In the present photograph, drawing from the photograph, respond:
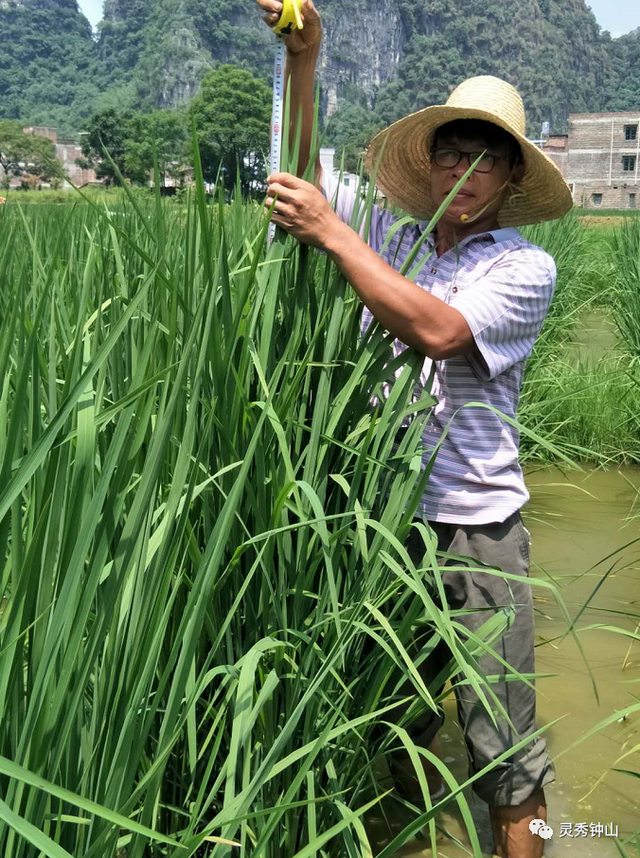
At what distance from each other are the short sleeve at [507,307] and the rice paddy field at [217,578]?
0.50 ft

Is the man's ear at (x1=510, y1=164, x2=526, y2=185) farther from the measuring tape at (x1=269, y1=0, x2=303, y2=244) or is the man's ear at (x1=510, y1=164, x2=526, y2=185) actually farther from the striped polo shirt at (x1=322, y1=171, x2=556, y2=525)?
the measuring tape at (x1=269, y1=0, x2=303, y2=244)

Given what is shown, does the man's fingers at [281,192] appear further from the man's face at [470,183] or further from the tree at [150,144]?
the man's face at [470,183]

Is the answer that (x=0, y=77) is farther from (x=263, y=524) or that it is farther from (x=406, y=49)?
(x=263, y=524)

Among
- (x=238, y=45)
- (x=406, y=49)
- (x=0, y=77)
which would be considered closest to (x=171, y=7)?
(x=238, y=45)

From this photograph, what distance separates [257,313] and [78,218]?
246 centimetres

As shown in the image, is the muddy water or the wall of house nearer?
the muddy water

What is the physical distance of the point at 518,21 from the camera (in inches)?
5443

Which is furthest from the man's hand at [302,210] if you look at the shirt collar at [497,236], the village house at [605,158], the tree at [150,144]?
the village house at [605,158]

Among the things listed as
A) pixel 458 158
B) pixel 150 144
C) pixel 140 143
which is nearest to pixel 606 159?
pixel 140 143

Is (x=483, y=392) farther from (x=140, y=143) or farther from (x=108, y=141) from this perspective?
(x=140, y=143)

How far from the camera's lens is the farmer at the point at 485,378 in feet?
5.37

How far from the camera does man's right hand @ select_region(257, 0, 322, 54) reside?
1556 millimetres

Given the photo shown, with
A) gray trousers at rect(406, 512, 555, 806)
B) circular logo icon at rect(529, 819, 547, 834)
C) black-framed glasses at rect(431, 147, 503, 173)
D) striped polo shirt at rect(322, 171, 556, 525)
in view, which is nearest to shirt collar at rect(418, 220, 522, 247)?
striped polo shirt at rect(322, 171, 556, 525)

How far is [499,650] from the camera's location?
1748mm
